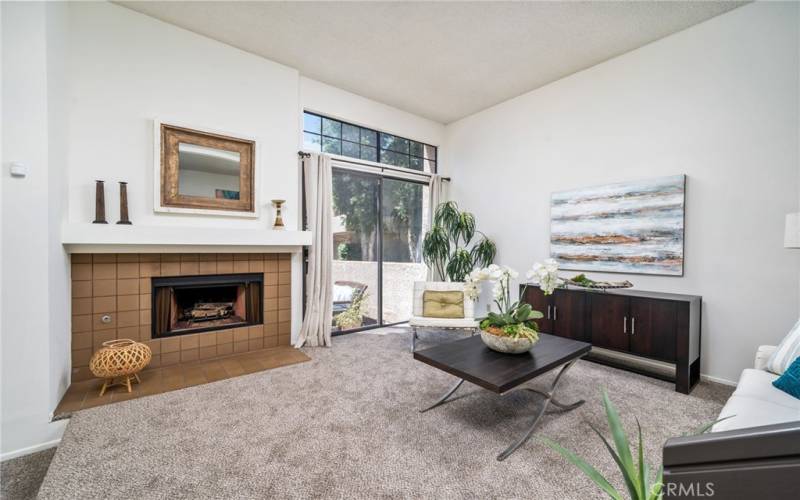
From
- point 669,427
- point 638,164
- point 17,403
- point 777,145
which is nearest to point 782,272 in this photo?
point 777,145

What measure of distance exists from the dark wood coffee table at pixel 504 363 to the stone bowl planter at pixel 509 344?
4 cm

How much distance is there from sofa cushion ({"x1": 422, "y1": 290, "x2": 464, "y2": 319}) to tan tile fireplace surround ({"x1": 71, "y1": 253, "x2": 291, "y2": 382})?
1645 millimetres

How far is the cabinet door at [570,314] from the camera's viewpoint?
10.3ft

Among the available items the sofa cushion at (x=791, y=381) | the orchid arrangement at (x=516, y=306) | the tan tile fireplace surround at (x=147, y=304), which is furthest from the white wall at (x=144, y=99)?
the sofa cushion at (x=791, y=381)

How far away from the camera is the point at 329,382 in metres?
2.69

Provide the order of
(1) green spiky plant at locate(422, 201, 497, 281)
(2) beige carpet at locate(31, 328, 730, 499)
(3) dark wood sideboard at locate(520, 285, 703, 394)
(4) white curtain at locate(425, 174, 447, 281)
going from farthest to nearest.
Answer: (4) white curtain at locate(425, 174, 447, 281) < (1) green spiky plant at locate(422, 201, 497, 281) < (3) dark wood sideboard at locate(520, 285, 703, 394) < (2) beige carpet at locate(31, 328, 730, 499)

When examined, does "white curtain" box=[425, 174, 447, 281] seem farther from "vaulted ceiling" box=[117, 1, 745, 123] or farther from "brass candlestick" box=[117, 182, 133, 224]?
"brass candlestick" box=[117, 182, 133, 224]

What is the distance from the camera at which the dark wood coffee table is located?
1804 mm

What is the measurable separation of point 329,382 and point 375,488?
1.24m

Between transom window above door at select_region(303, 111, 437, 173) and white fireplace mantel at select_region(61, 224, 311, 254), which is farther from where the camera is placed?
transom window above door at select_region(303, 111, 437, 173)

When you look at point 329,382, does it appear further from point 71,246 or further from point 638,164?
point 638,164

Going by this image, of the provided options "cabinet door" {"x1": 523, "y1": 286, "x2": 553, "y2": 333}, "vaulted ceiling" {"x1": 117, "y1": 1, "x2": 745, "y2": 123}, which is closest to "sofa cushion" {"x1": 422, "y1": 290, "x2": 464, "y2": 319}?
"cabinet door" {"x1": 523, "y1": 286, "x2": 553, "y2": 333}

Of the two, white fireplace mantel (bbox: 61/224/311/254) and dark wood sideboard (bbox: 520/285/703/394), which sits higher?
white fireplace mantel (bbox: 61/224/311/254)

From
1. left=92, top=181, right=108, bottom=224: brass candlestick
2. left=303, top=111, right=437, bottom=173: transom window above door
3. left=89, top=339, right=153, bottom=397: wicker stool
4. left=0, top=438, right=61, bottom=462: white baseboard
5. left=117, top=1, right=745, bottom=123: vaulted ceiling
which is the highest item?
left=117, top=1, right=745, bottom=123: vaulted ceiling
